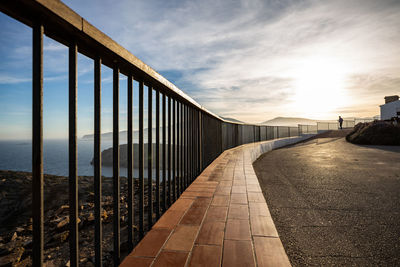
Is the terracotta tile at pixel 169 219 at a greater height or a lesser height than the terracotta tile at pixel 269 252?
greater

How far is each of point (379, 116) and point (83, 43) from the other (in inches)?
2213

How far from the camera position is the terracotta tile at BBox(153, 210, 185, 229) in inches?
71.5

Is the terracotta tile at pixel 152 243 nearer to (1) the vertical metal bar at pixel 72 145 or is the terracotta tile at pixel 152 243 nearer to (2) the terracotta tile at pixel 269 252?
(1) the vertical metal bar at pixel 72 145

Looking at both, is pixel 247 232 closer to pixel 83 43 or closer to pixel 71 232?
pixel 71 232

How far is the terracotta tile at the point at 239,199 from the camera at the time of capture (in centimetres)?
237

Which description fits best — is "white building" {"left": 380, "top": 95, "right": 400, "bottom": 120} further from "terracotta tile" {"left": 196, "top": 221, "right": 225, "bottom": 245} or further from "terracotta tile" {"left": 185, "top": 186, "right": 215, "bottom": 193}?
"terracotta tile" {"left": 196, "top": 221, "right": 225, "bottom": 245}

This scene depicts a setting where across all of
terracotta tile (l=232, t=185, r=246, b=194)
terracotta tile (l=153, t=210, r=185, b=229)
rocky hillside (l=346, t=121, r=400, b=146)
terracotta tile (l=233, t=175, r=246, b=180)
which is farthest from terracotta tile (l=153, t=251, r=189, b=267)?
rocky hillside (l=346, t=121, r=400, b=146)

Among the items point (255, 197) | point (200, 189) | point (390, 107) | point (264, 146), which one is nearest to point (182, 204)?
point (200, 189)

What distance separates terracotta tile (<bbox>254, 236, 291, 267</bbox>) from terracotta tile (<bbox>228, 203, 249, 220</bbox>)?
0.39 meters

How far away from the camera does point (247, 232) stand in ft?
5.52

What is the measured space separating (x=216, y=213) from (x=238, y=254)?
2.24 ft

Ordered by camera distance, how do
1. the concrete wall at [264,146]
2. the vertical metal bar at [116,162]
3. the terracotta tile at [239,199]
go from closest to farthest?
1. the vertical metal bar at [116,162]
2. the terracotta tile at [239,199]
3. the concrete wall at [264,146]

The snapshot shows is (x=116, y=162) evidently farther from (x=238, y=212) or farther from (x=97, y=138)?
(x=238, y=212)

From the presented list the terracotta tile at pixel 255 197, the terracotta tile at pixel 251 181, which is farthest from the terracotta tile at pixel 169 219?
the terracotta tile at pixel 251 181
